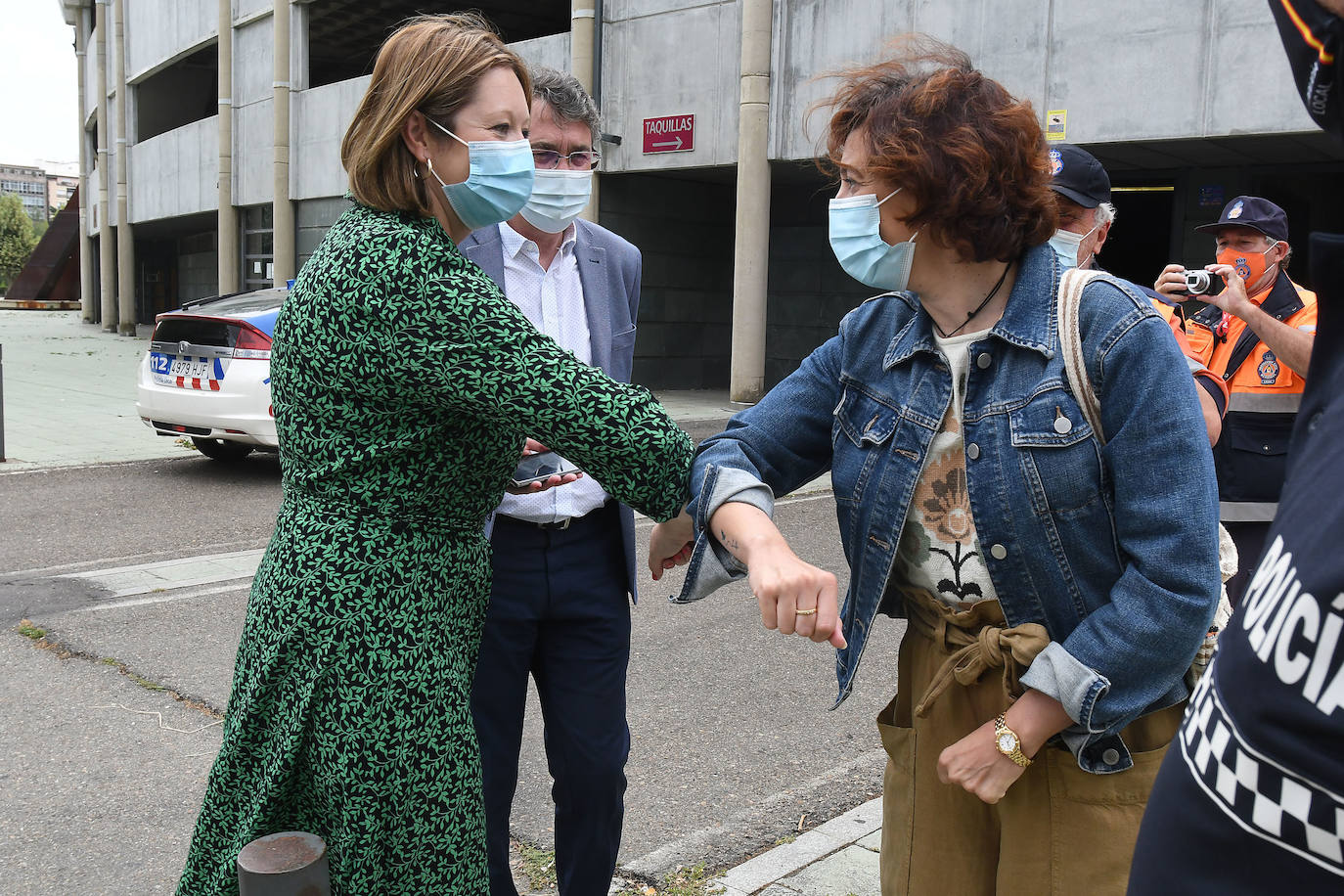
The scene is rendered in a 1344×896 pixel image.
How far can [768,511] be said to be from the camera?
1915mm

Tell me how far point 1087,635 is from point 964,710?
288 millimetres

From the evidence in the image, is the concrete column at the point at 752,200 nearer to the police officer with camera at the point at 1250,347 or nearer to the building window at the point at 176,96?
the police officer with camera at the point at 1250,347

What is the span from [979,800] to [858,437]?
64 cm

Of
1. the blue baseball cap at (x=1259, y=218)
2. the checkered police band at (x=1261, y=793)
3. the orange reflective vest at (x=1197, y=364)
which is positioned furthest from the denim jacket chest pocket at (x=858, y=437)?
the blue baseball cap at (x=1259, y=218)

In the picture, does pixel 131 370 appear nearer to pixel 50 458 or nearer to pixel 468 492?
pixel 50 458

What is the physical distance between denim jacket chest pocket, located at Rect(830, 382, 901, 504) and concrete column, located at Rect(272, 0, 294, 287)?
22.3m

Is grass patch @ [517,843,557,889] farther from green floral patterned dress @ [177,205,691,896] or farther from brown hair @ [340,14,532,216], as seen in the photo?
brown hair @ [340,14,532,216]

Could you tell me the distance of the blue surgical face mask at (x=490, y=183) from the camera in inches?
82.4

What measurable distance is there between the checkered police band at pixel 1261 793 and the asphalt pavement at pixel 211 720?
2.44 metres

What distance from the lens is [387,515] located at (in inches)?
74.4

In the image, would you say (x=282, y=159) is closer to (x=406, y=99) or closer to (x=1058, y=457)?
(x=406, y=99)

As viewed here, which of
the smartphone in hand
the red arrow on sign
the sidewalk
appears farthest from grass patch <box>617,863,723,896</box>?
the red arrow on sign

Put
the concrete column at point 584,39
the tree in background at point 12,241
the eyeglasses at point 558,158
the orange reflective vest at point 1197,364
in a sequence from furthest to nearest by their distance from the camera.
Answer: the tree in background at point 12,241
the concrete column at point 584,39
the orange reflective vest at point 1197,364
the eyeglasses at point 558,158

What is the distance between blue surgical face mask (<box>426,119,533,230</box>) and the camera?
82.4 inches
